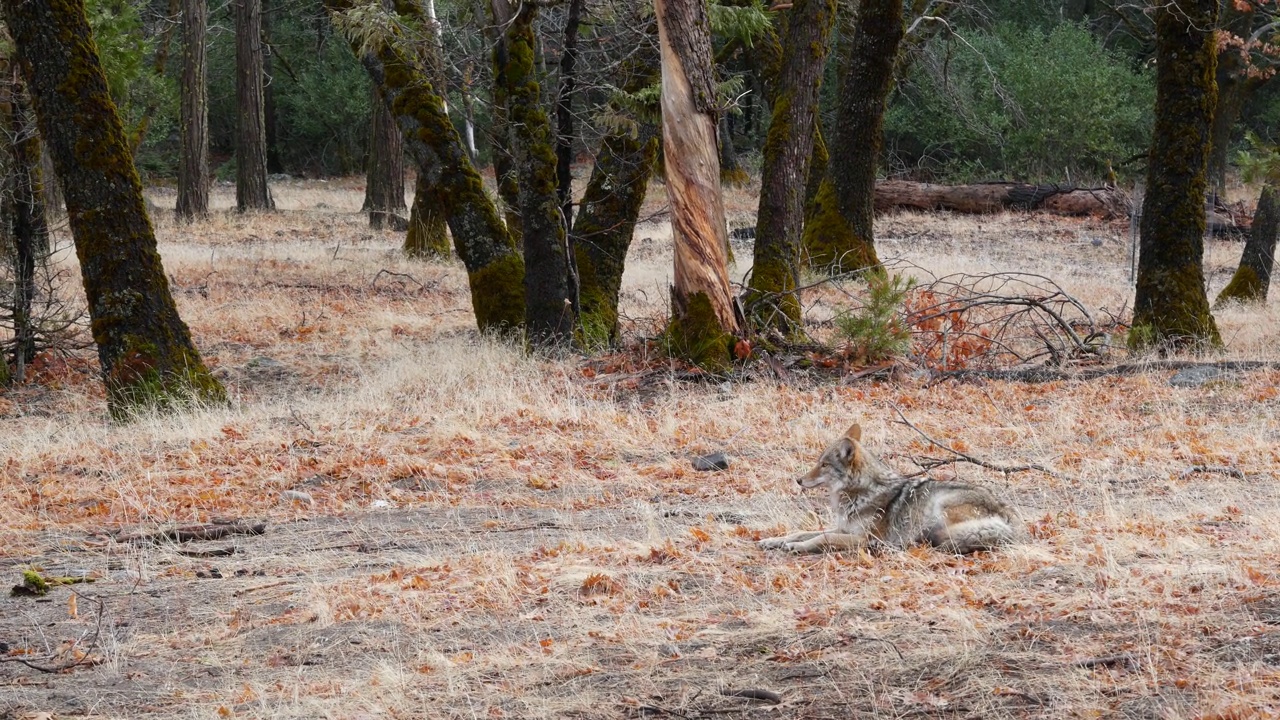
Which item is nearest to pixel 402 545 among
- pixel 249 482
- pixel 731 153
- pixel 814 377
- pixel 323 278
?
pixel 249 482

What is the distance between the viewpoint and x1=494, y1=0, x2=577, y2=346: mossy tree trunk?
12.8 meters

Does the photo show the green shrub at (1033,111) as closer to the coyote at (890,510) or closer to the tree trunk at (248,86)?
the tree trunk at (248,86)

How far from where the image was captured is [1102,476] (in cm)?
774

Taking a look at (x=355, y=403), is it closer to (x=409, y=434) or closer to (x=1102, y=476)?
(x=409, y=434)

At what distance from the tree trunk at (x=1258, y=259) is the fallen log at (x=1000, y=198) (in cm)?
980

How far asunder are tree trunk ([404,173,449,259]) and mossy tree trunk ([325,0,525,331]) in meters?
7.17

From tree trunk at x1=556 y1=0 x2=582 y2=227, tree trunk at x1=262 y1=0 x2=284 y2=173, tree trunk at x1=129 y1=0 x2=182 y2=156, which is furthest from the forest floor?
tree trunk at x1=262 y1=0 x2=284 y2=173

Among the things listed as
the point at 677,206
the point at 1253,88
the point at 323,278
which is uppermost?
the point at 1253,88

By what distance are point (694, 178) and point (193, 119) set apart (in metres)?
18.8

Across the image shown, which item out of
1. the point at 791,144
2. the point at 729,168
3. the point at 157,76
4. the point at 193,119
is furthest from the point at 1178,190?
the point at 157,76

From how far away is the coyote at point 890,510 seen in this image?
5.98 meters

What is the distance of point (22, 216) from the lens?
12.6 meters

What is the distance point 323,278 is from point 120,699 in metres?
14.6

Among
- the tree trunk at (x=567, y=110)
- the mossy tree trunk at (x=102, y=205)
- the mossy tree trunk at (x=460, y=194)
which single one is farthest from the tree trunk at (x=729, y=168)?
the mossy tree trunk at (x=102, y=205)
